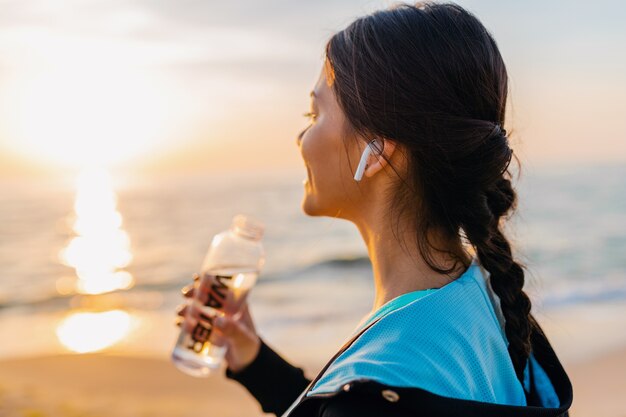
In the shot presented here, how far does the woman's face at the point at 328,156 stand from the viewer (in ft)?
6.26

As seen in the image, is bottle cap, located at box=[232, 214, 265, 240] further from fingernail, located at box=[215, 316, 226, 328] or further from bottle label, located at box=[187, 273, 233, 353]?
fingernail, located at box=[215, 316, 226, 328]

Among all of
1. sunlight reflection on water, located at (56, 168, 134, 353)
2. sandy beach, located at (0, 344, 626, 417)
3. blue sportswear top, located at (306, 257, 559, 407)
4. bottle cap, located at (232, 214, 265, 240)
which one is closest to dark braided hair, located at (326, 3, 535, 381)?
blue sportswear top, located at (306, 257, 559, 407)

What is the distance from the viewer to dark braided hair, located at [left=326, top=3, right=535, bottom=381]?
1.76 metres

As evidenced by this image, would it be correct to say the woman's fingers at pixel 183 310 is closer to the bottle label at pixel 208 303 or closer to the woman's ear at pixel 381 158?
the bottle label at pixel 208 303

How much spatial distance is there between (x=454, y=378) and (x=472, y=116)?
2.24ft

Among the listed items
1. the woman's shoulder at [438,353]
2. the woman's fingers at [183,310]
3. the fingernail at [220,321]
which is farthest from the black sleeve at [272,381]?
the woman's shoulder at [438,353]

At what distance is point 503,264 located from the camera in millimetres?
1986

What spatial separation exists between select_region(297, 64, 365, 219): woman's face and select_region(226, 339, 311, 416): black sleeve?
0.81m

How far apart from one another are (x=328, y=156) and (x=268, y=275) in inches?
546

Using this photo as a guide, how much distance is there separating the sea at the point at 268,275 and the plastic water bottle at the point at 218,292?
89cm

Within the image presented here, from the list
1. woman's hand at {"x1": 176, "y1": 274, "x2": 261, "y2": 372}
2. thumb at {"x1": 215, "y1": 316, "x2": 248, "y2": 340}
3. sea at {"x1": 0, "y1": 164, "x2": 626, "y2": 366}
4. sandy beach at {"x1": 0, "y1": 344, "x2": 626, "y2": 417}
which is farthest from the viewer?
sea at {"x1": 0, "y1": 164, "x2": 626, "y2": 366}

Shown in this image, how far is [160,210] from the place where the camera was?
36.6m

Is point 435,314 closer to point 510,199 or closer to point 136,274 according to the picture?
point 510,199

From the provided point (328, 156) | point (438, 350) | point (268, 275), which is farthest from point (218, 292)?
point (268, 275)
